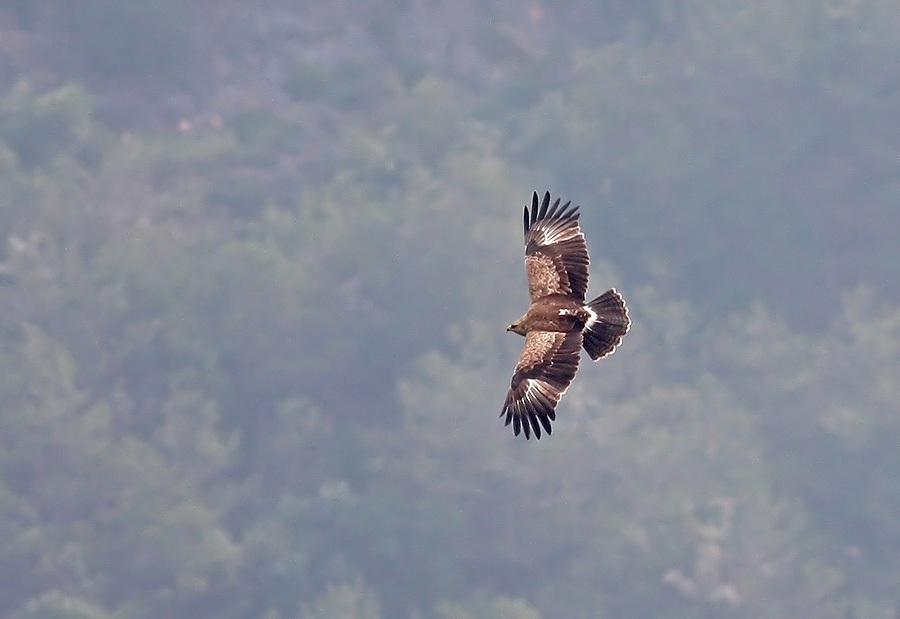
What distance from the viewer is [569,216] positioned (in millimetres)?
50938

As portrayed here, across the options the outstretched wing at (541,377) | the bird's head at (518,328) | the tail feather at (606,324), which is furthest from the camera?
the tail feather at (606,324)

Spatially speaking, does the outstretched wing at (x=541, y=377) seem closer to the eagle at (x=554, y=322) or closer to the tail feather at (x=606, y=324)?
the eagle at (x=554, y=322)

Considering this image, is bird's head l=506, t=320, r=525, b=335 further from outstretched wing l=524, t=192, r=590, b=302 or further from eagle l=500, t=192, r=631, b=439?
outstretched wing l=524, t=192, r=590, b=302

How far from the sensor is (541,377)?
46.8 metres

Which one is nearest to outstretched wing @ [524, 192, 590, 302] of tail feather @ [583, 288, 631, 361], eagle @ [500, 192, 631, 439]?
eagle @ [500, 192, 631, 439]

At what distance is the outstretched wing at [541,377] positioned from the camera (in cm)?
4638

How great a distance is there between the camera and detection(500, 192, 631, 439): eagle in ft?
153

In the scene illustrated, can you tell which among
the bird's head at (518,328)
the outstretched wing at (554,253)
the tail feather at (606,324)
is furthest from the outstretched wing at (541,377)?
the outstretched wing at (554,253)

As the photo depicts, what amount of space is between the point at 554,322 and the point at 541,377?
1.69 meters

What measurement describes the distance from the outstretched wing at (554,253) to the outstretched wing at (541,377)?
88.5 inches

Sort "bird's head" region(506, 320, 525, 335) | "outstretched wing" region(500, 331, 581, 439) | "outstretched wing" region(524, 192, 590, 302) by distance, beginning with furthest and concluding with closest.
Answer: "outstretched wing" region(524, 192, 590, 302)
"bird's head" region(506, 320, 525, 335)
"outstretched wing" region(500, 331, 581, 439)

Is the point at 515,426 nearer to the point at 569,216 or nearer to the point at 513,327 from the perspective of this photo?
the point at 513,327

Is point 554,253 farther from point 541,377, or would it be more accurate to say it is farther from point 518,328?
point 541,377

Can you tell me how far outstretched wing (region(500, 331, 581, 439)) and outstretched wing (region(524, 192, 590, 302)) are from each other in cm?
225
